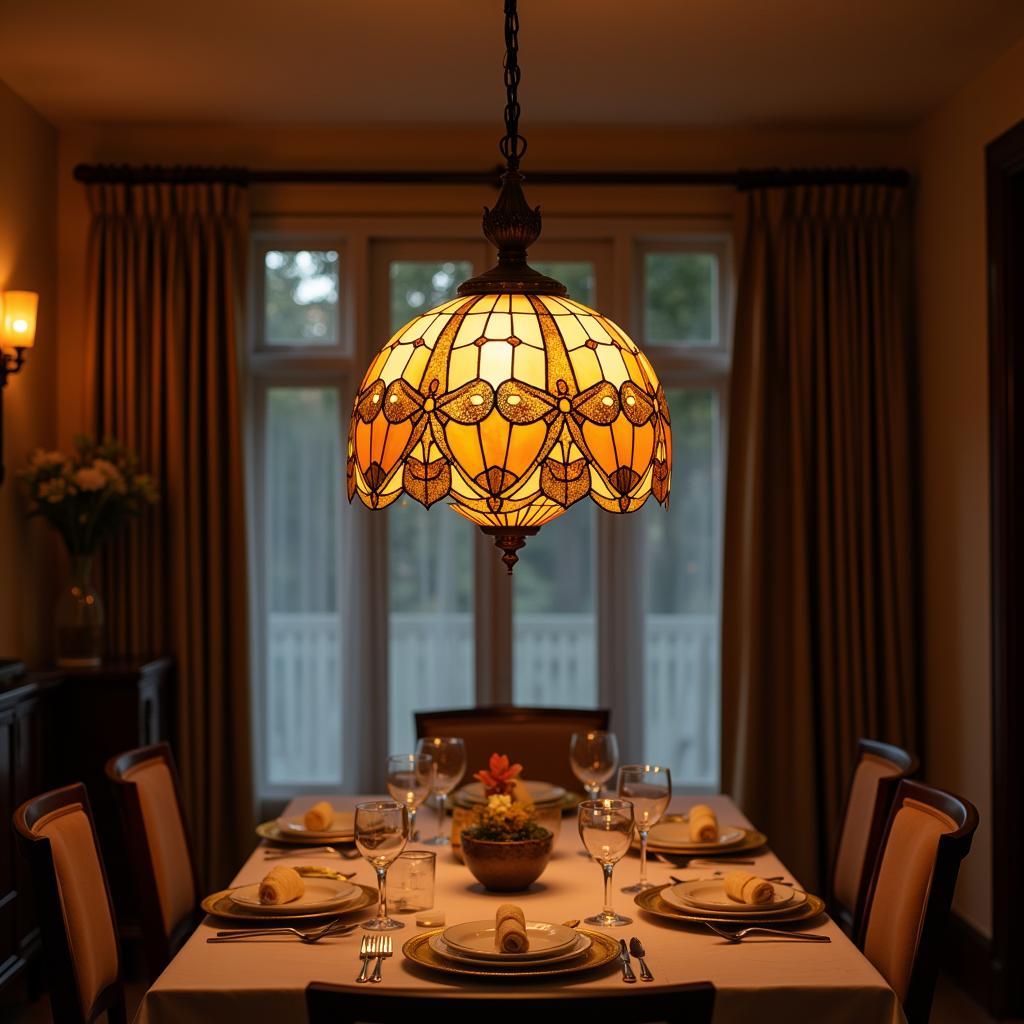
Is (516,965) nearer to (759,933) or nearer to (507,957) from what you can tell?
(507,957)

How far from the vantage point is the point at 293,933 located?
6.72 feet

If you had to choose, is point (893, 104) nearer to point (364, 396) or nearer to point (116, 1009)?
point (364, 396)

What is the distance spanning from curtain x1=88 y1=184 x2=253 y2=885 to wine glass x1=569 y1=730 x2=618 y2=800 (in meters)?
1.87

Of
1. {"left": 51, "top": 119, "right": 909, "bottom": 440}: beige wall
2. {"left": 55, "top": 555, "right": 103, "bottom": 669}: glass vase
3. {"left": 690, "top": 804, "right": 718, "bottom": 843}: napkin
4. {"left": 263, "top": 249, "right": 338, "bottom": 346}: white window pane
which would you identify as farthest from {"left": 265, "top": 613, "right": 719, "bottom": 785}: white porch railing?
{"left": 690, "top": 804, "right": 718, "bottom": 843}: napkin

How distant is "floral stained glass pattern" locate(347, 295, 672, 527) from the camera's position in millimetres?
1688

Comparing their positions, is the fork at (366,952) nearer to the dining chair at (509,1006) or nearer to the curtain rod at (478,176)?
the dining chair at (509,1006)

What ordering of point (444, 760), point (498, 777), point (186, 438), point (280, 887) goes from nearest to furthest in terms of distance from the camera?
1. point (280, 887)
2. point (498, 777)
3. point (444, 760)
4. point (186, 438)

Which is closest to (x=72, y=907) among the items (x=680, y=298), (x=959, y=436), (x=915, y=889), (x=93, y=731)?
(x=915, y=889)

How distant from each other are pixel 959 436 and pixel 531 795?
6.32ft

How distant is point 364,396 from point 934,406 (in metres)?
2.87

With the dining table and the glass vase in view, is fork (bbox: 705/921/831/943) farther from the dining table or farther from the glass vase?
the glass vase

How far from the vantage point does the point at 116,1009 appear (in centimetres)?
222

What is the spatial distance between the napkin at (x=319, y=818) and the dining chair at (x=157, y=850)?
0.28 meters

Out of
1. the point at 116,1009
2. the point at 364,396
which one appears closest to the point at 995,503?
the point at 364,396
